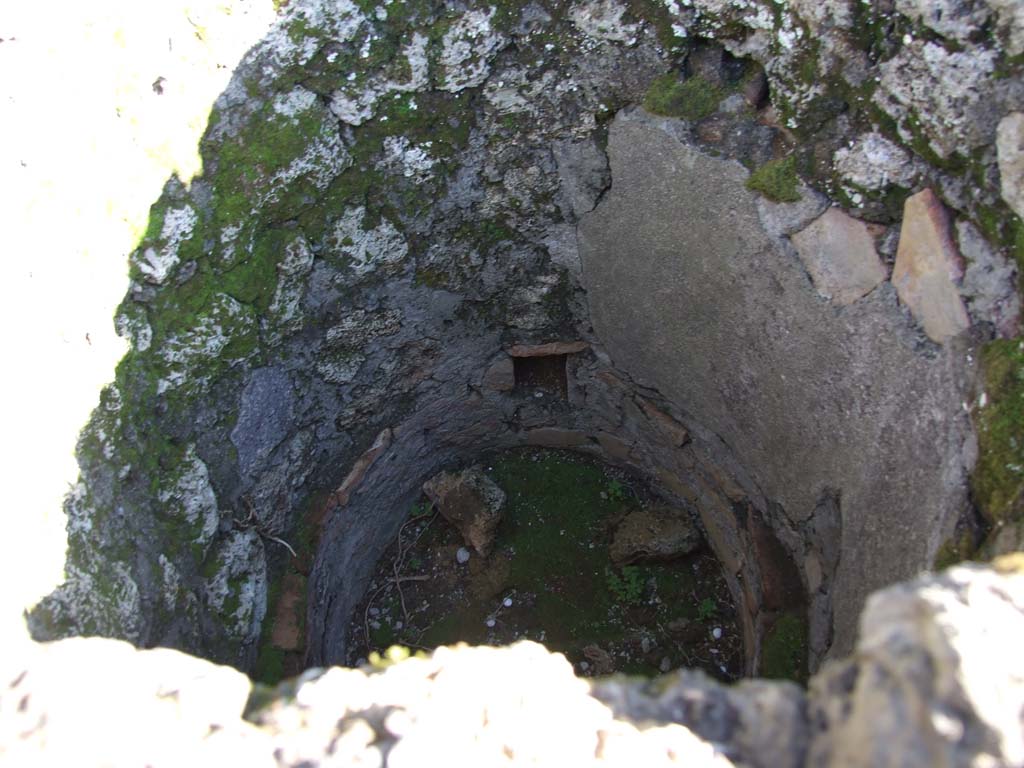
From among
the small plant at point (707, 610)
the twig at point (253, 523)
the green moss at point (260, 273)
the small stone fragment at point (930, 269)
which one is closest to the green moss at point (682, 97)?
the small stone fragment at point (930, 269)

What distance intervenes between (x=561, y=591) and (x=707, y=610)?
73 cm

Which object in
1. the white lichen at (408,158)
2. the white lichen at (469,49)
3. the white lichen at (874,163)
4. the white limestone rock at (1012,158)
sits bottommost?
the white limestone rock at (1012,158)

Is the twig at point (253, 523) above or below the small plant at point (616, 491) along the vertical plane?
above

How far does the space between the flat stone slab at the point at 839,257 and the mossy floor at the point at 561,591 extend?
193cm

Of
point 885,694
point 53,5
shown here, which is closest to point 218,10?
point 53,5

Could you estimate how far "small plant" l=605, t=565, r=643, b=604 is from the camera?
382 cm

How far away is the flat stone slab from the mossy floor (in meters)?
1.93

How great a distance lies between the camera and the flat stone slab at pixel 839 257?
223cm

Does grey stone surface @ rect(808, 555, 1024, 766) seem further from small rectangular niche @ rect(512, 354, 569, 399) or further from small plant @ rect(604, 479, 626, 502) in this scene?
small plant @ rect(604, 479, 626, 502)

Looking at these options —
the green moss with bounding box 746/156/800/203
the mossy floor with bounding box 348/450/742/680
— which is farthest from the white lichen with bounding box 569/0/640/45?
the mossy floor with bounding box 348/450/742/680

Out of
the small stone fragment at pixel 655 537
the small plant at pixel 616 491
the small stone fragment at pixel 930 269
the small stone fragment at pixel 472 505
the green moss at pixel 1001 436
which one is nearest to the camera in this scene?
the green moss at pixel 1001 436

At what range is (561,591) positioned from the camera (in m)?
3.90

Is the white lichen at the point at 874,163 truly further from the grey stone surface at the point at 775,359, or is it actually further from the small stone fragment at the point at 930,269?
the grey stone surface at the point at 775,359

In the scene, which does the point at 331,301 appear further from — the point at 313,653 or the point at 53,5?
the point at 313,653
